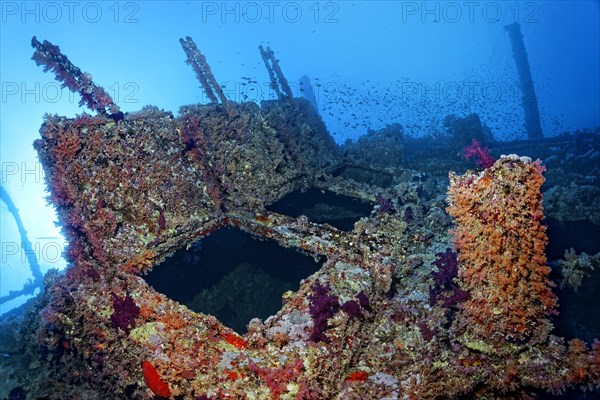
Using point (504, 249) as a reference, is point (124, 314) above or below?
below

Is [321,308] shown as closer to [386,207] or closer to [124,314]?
[124,314]

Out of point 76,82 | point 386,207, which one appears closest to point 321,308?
point 386,207

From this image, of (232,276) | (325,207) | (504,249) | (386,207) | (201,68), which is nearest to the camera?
(504,249)

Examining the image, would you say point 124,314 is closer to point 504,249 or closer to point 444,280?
point 444,280

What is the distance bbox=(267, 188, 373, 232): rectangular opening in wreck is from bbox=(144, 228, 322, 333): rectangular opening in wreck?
5.49 feet

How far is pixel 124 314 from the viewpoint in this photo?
4352 millimetres

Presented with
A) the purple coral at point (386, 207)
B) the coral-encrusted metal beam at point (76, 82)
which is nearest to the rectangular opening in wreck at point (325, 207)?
the purple coral at point (386, 207)

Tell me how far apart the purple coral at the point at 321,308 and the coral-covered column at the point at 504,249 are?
1467mm

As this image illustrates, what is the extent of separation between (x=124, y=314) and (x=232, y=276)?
10.9 feet

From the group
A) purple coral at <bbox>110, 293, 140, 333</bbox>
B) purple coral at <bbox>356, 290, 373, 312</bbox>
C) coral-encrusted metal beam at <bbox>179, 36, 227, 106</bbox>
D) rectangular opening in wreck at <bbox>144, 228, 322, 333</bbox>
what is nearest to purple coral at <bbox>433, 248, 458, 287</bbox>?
purple coral at <bbox>356, 290, 373, 312</bbox>

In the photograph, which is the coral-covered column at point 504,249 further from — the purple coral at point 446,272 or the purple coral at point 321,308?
the purple coral at point 321,308

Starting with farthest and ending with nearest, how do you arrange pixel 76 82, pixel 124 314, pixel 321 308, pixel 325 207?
pixel 325 207
pixel 76 82
pixel 124 314
pixel 321 308

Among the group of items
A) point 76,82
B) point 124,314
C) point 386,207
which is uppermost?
point 76,82

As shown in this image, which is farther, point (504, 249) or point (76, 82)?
point (76, 82)
